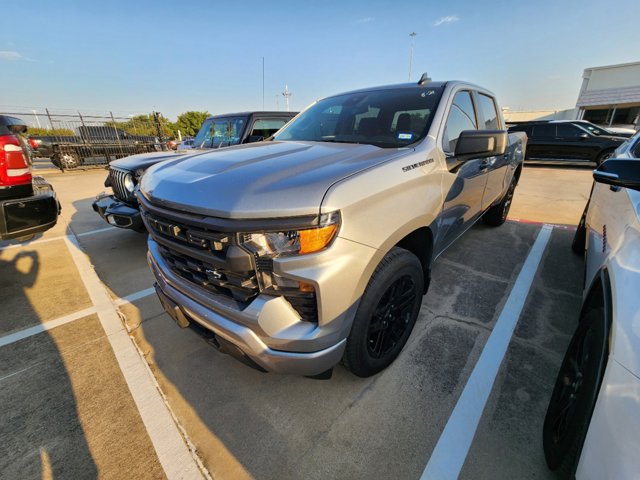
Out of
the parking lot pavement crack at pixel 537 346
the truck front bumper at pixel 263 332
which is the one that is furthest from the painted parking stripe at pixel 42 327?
the parking lot pavement crack at pixel 537 346

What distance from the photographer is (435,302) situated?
293 centimetres

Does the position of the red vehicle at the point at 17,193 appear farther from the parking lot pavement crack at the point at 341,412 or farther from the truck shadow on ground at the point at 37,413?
the parking lot pavement crack at the point at 341,412

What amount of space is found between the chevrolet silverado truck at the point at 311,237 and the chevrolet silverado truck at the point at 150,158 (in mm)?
1026

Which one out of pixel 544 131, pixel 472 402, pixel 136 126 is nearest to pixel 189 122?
pixel 136 126

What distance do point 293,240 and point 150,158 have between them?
13.9 ft

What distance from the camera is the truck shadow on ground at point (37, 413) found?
5.23ft

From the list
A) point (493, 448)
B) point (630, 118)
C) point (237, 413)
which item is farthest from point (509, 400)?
point (630, 118)

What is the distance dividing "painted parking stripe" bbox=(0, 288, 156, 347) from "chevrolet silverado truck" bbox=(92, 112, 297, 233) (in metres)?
1.14

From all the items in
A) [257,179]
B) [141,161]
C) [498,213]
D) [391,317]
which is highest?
[257,179]

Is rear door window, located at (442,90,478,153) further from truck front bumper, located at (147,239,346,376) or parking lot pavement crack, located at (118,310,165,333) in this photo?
parking lot pavement crack, located at (118,310,165,333)

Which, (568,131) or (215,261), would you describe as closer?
(215,261)

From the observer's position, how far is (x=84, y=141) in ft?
43.3

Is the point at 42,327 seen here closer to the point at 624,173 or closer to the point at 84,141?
the point at 624,173

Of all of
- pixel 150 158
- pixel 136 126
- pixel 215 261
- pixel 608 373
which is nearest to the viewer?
pixel 608 373
